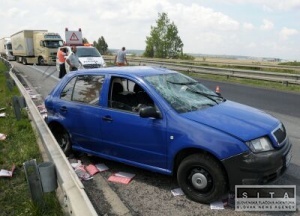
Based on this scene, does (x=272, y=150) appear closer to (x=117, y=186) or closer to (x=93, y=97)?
(x=117, y=186)

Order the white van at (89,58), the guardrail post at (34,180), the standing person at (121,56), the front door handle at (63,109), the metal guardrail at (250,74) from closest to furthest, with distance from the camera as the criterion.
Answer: the guardrail post at (34,180), the front door handle at (63,109), the metal guardrail at (250,74), the white van at (89,58), the standing person at (121,56)

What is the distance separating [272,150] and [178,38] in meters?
63.4

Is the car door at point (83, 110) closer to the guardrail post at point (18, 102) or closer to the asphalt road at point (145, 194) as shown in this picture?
the asphalt road at point (145, 194)

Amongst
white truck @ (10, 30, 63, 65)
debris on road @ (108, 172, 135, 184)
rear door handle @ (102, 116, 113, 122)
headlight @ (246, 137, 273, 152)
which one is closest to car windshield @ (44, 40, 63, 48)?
white truck @ (10, 30, 63, 65)

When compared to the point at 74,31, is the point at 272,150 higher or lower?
lower

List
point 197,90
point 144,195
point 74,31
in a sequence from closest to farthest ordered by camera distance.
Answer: point 144,195, point 197,90, point 74,31

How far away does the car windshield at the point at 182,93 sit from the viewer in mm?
4529

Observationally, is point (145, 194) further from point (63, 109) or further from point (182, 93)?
point (63, 109)

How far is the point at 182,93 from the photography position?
4.84m

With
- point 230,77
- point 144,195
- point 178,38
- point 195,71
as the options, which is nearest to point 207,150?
point 144,195

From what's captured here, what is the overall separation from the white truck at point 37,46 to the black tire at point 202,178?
28472 mm

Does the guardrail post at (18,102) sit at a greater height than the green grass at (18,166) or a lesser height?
greater

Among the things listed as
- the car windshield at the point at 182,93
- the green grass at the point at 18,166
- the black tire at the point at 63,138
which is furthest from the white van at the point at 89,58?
the car windshield at the point at 182,93

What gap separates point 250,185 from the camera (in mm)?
3840
